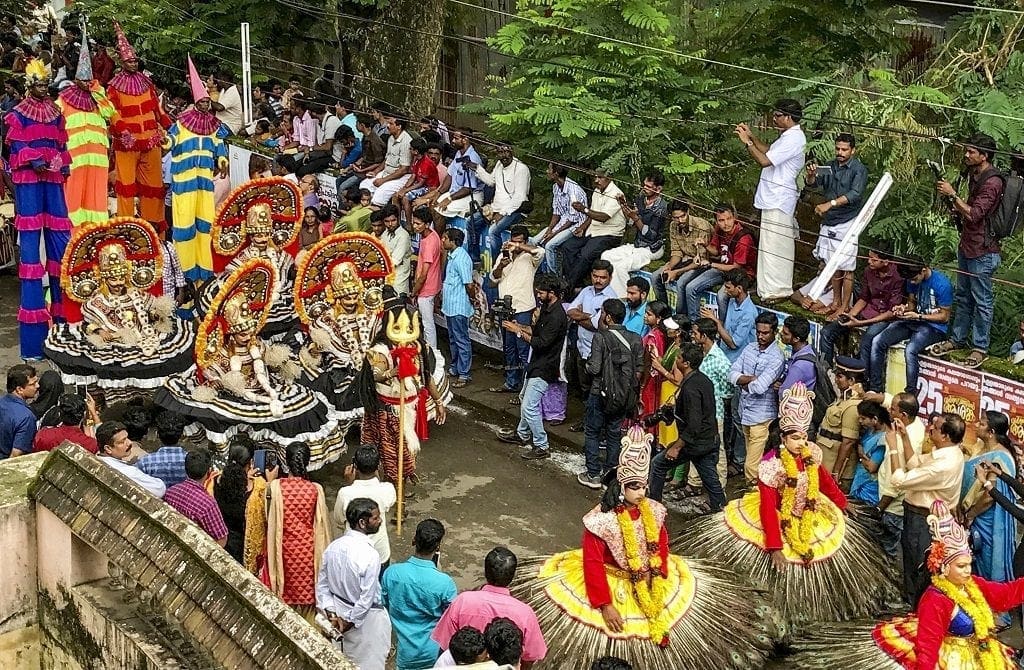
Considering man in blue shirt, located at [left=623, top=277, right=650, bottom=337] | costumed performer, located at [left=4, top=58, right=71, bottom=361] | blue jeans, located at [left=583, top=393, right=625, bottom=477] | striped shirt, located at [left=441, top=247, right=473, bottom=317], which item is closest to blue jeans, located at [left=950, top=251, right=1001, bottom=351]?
man in blue shirt, located at [left=623, top=277, right=650, bottom=337]

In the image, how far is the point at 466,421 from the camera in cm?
1312

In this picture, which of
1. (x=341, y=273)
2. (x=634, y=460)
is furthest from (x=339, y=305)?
(x=634, y=460)

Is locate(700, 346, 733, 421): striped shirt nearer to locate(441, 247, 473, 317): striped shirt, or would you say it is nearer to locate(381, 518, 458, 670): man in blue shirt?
locate(441, 247, 473, 317): striped shirt

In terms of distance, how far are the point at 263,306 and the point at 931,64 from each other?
22.3 feet

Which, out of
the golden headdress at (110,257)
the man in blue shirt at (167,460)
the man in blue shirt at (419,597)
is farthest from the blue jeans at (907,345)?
the golden headdress at (110,257)

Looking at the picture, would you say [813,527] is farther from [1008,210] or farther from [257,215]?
[257,215]

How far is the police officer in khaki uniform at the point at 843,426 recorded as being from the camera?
1010cm

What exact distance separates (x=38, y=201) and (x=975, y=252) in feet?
29.0

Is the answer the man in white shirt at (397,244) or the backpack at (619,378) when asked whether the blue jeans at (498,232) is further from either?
the backpack at (619,378)

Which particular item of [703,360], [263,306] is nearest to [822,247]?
[703,360]

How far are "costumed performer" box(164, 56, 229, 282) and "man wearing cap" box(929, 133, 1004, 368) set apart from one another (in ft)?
25.5

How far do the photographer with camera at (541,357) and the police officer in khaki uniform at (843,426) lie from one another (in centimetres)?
252

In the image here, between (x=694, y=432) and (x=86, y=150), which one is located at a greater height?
(x=86, y=150)

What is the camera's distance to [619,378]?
434 inches
